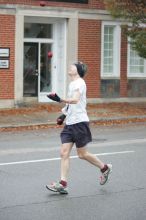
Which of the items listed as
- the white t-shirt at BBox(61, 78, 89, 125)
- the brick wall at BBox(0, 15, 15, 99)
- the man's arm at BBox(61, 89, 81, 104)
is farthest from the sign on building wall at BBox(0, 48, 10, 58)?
the man's arm at BBox(61, 89, 81, 104)

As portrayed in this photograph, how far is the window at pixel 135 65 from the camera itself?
25641 mm

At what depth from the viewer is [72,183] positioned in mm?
9438

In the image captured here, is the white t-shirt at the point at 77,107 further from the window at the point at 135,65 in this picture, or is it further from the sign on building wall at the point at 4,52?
the window at the point at 135,65

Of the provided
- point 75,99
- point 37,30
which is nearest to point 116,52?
point 37,30

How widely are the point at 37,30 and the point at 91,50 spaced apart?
7.21ft

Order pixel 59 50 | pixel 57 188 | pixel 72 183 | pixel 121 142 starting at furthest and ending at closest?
pixel 59 50
pixel 121 142
pixel 72 183
pixel 57 188

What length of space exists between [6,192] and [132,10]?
14.4 m

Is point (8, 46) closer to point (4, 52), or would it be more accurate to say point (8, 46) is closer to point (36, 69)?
point (4, 52)

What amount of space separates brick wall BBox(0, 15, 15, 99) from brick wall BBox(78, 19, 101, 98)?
2866mm

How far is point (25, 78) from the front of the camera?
76.9ft

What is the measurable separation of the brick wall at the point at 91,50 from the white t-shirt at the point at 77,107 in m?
15.2

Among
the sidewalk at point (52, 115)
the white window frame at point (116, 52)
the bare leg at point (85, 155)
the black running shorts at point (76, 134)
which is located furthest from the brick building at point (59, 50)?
the black running shorts at point (76, 134)

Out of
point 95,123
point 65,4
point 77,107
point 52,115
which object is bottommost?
point 95,123

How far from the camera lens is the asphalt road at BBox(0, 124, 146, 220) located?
7.60 meters
